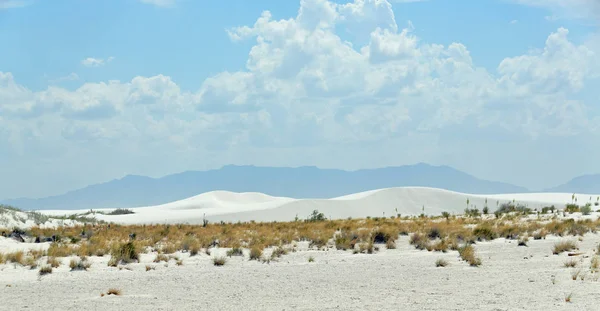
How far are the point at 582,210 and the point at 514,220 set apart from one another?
5295 mm

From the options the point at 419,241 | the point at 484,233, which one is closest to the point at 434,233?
the point at 484,233

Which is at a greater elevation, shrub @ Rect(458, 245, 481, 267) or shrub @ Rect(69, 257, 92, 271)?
shrub @ Rect(458, 245, 481, 267)

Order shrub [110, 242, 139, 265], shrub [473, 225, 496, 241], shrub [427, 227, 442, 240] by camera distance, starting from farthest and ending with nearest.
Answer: shrub [427, 227, 442, 240] → shrub [473, 225, 496, 241] → shrub [110, 242, 139, 265]

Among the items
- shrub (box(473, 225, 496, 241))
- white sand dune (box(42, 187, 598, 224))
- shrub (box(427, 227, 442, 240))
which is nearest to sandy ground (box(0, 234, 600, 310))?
shrub (box(473, 225, 496, 241))

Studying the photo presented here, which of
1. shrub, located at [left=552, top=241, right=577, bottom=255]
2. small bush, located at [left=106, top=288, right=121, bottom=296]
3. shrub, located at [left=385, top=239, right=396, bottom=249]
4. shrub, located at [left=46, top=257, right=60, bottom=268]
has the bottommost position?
small bush, located at [left=106, top=288, right=121, bottom=296]

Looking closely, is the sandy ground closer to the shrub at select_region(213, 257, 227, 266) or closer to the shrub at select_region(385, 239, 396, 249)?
the shrub at select_region(213, 257, 227, 266)

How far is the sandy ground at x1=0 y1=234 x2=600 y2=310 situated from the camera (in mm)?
12500

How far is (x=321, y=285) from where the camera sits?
14914 millimetres

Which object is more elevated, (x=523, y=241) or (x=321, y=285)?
(x=523, y=241)

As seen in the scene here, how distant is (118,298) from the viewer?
13414mm

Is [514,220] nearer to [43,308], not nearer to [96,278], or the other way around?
[96,278]

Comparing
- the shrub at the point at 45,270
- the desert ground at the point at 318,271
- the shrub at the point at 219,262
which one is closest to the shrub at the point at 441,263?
the desert ground at the point at 318,271

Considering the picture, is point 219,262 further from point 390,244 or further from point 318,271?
point 390,244

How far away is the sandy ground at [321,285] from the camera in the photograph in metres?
12.5
